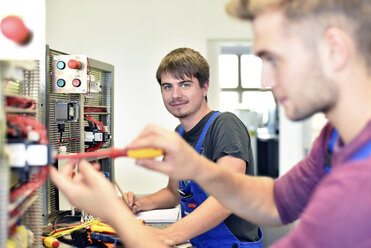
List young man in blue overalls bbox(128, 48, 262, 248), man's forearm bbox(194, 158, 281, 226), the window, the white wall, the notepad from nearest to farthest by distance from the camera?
1. man's forearm bbox(194, 158, 281, 226)
2. young man in blue overalls bbox(128, 48, 262, 248)
3. the notepad
4. the white wall
5. the window

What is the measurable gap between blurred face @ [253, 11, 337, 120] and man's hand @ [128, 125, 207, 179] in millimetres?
286

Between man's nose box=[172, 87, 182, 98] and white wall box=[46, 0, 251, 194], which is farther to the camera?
white wall box=[46, 0, 251, 194]

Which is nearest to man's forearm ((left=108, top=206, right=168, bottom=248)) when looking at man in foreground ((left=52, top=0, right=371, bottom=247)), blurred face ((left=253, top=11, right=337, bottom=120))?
man in foreground ((left=52, top=0, right=371, bottom=247))

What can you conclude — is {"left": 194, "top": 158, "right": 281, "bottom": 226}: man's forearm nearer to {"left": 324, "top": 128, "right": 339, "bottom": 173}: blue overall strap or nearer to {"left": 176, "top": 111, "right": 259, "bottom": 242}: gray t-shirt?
{"left": 324, "top": 128, "right": 339, "bottom": 173}: blue overall strap

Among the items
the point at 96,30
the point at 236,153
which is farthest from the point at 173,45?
the point at 236,153

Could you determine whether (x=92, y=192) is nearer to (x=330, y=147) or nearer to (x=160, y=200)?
(x=330, y=147)

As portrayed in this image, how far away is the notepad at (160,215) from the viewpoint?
1938 millimetres

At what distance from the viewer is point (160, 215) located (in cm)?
204

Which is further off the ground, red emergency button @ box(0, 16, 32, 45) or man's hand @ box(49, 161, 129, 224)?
red emergency button @ box(0, 16, 32, 45)

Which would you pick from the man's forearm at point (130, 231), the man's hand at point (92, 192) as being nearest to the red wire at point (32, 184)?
the man's hand at point (92, 192)

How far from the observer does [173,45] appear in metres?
5.10

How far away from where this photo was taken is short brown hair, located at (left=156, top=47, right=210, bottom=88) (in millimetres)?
2156

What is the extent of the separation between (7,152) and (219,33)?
4498 millimetres

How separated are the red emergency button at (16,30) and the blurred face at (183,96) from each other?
125 cm
